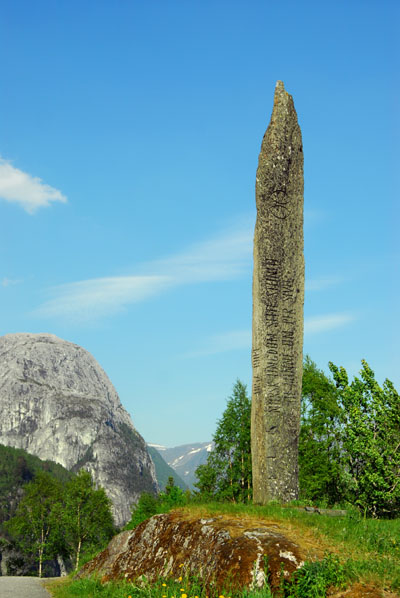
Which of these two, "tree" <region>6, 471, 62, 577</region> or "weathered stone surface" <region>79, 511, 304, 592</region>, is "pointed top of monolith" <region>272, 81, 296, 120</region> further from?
"tree" <region>6, 471, 62, 577</region>

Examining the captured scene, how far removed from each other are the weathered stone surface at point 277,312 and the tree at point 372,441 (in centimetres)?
171

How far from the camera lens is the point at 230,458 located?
44812mm

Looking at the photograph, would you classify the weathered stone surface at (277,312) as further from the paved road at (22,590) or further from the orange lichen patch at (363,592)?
the orange lichen patch at (363,592)

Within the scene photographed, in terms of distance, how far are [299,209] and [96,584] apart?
450 inches

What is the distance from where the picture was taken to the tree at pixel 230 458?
43.3 m

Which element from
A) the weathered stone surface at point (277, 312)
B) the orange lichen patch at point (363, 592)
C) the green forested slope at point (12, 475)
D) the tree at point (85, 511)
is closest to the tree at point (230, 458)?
the tree at point (85, 511)

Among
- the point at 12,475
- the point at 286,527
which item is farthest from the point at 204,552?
the point at 12,475

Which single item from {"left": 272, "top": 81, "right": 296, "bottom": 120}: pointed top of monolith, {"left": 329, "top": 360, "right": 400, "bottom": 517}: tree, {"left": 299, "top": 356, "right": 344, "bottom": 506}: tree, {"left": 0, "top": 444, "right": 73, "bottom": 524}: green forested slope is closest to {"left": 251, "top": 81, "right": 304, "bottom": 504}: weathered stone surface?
A: {"left": 272, "top": 81, "right": 296, "bottom": 120}: pointed top of monolith

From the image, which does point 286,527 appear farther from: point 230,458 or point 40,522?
point 40,522

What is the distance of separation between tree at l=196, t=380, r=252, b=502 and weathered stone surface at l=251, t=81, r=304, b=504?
2790 cm

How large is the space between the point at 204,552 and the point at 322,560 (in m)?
2.27

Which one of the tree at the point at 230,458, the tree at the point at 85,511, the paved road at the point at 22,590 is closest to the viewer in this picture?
the paved road at the point at 22,590

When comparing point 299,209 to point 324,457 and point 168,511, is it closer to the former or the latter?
point 168,511

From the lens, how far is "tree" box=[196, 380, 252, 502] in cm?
4328
